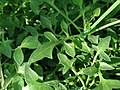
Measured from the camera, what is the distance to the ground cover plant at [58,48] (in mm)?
773

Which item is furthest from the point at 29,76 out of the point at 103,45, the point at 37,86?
the point at 103,45

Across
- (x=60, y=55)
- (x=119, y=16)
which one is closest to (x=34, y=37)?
(x=60, y=55)

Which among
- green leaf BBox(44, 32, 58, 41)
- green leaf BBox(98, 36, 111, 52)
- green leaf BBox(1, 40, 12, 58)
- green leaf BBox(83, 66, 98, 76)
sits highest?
green leaf BBox(44, 32, 58, 41)

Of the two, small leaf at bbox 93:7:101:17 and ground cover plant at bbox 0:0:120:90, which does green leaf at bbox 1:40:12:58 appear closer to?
ground cover plant at bbox 0:0:120:90

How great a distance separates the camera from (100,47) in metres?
0.80

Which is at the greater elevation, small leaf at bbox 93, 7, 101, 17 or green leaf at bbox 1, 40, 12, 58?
small leaf at bbox 93, 7, 101, 17

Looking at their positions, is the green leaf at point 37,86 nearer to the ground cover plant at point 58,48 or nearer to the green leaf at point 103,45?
the ground cover plant at point 58,48

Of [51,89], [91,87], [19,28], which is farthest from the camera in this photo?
[19,28]

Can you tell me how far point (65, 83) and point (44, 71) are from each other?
0.33ft

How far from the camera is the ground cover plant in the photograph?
2.54ft

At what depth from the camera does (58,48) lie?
92 centimetres

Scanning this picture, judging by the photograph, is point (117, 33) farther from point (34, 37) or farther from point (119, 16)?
point (34, 37)

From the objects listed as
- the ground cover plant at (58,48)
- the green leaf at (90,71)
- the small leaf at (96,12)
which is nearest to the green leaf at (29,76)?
the ground cover plant at (58,48)

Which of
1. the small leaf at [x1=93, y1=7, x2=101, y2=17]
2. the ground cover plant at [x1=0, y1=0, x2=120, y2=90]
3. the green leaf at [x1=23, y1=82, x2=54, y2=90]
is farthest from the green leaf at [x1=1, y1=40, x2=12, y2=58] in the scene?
the small leaf at [x1=93, y1=7, x2=101, y2=17]
